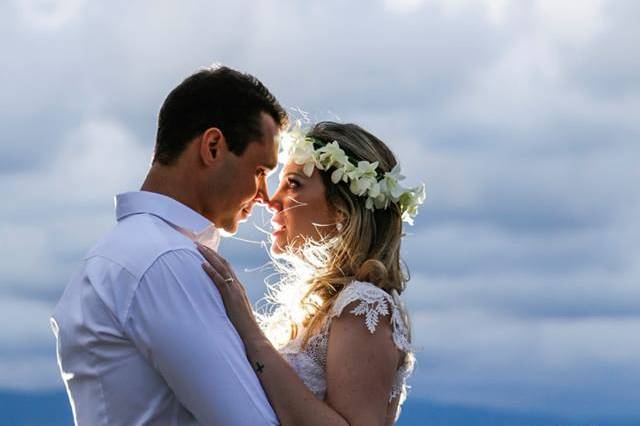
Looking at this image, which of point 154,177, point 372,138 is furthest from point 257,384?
point 372,138

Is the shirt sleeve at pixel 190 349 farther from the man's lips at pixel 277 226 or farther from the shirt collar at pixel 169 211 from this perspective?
the man's lips at pixel 277 226

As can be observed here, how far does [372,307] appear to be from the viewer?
16.0 feet

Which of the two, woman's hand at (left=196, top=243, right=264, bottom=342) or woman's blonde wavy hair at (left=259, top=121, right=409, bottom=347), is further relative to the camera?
woman's blonde wavy hair at (left=259, top=121, right=409, bottom=347)

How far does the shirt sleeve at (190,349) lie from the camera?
3381 millimetres

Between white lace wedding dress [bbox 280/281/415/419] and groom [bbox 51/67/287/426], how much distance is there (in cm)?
111

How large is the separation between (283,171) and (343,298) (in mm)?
1035

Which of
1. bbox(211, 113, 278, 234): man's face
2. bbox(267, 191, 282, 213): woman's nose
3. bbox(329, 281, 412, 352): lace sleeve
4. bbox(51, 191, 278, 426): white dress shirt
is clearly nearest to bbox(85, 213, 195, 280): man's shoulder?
bbox(51, 191, 278, 426): white dress shirt

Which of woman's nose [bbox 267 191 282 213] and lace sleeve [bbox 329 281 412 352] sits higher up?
woman's nose [bbox 267 191 282 213]

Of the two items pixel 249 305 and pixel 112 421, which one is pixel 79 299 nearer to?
pixel 112 421

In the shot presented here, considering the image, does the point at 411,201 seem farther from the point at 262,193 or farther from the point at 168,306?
the point at 168,306

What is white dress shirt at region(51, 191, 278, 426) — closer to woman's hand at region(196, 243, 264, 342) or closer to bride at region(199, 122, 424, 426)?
woman's hand at region(196, 243, 264, 342)

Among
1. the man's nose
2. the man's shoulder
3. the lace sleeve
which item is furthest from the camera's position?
the lace sleeve

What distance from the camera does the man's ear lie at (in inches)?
157

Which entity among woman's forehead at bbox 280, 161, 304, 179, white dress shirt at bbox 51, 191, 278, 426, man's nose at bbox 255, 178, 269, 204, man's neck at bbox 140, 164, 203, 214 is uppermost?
woman's forehead at bbox 280, 161, 304, 179
